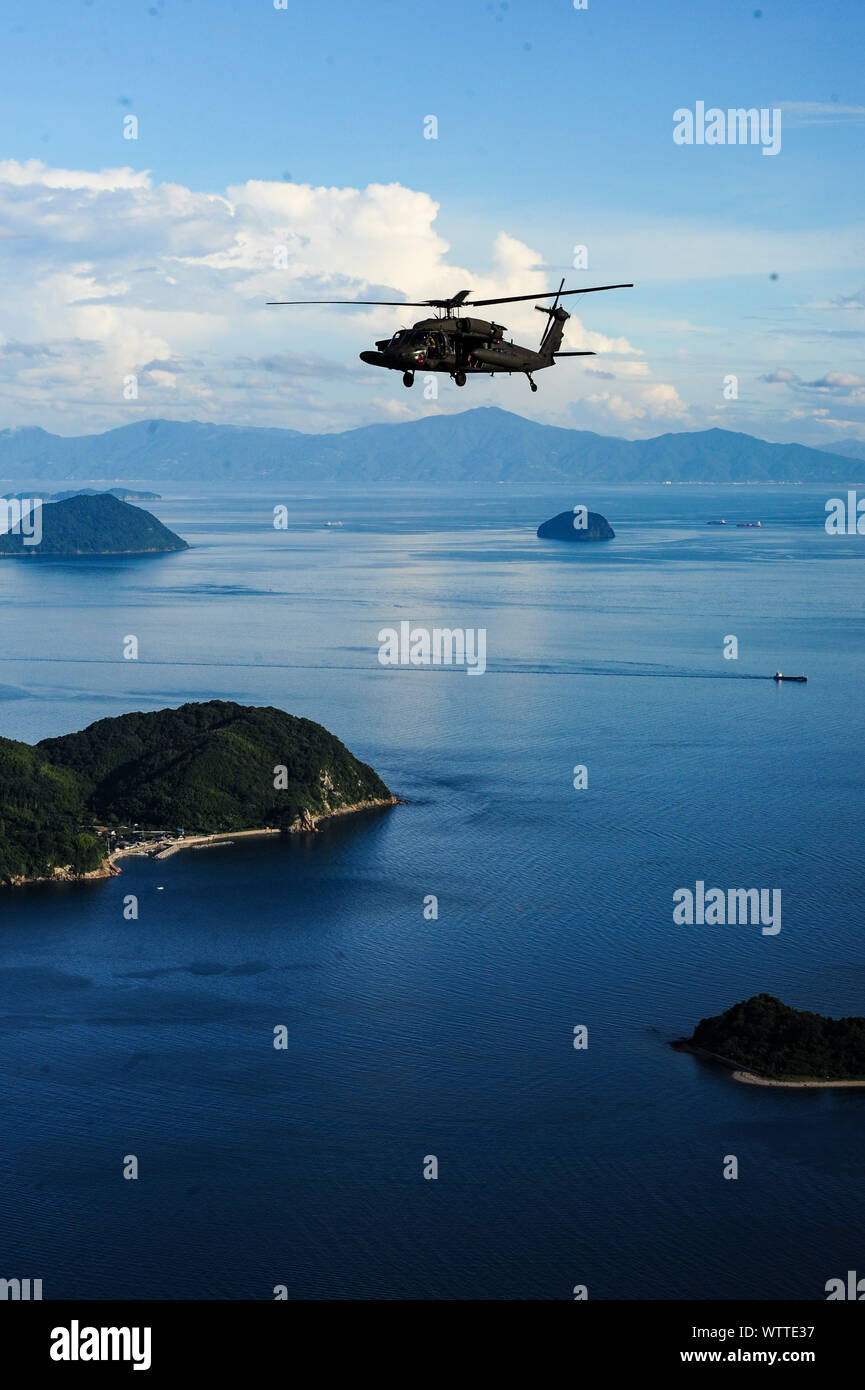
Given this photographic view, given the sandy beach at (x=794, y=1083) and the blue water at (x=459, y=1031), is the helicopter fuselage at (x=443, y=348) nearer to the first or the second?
the blue water at (x=459, y=1031)

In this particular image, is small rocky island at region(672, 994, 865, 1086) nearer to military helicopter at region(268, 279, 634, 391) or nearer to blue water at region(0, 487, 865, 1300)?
blue water at region(0, 487, 865, 1300)

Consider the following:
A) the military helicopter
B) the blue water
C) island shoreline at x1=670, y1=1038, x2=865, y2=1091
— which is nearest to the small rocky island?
island shoreline at x1=670, y1=1038, x2=865, y2=1091

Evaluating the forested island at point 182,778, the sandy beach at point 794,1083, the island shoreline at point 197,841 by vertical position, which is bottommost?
the sandy beach at point 794,1083

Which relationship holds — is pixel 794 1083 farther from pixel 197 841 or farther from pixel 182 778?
pixel 182 778

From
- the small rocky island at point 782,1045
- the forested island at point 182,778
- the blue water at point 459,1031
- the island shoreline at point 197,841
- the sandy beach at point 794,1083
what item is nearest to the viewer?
the blue water at point 459,1031

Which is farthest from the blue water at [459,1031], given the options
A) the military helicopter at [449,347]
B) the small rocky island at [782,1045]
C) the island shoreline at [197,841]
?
the military helicopter at [449,347]
